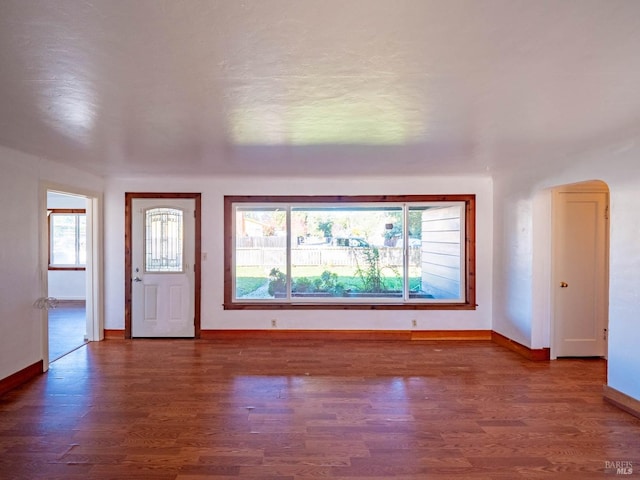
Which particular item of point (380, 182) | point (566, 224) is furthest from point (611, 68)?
point (380, 182)

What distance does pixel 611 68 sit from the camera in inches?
69.5

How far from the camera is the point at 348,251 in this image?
215 inches

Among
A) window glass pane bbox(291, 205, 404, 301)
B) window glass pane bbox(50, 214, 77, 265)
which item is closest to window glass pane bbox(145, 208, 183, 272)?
window glass pane bbox(291, 205, 404, 301)

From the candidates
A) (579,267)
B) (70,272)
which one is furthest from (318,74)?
(70,272)

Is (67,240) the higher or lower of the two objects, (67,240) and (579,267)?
the higher

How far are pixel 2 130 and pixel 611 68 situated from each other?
4133 millimetres

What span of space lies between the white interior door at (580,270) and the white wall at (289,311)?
39.4 inches

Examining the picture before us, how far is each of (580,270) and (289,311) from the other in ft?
12.6

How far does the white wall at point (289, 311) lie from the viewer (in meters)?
5.26

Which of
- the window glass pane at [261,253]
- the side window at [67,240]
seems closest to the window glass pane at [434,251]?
the window glass pane at [261,253]

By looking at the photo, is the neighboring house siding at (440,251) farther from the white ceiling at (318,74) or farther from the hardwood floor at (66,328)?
the hardwood floor at (66,328)

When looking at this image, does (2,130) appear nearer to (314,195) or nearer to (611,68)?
(314,195)

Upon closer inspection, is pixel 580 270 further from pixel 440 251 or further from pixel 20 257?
pixel 20 257

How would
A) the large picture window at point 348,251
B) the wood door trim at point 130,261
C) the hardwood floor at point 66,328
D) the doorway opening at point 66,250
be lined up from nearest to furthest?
the hardwood floor at point 66,328, the wood door trim at point 130,261, the large picture window at point 348,251, the doorway opening at point 66,250
